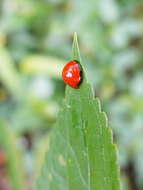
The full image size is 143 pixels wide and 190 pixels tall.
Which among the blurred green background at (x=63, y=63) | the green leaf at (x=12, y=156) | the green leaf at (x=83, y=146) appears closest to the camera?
the green leaf at (x=83, y=146)

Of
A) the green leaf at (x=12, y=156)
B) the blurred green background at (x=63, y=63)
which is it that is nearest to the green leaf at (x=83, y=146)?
the green leaf at (x=12, y=156)

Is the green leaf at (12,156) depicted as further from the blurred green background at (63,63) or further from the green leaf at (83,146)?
the green leaf at (83,146)

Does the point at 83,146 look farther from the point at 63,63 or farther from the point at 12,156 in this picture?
the point at 63,63

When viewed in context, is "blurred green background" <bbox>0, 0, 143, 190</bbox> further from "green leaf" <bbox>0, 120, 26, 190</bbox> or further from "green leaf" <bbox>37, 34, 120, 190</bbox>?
"green leaf" <bbox>37, 34, 120, 190</bbox>

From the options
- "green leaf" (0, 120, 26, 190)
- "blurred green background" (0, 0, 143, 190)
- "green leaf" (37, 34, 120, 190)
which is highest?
"blurred green background" (0, 0, 143, 190)

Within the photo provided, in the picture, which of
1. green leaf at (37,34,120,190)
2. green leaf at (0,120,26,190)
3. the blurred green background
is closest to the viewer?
green leaf at (37,34,120,190)

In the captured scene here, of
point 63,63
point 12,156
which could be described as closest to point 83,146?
point 12,156

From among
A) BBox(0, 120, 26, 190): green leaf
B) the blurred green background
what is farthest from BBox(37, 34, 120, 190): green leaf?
the blurred green background

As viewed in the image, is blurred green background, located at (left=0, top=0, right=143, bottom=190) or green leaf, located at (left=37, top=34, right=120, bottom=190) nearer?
green leaf, located at (left=37, top=34, right=120, bottom=190)

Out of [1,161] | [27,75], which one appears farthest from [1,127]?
[27,75]
